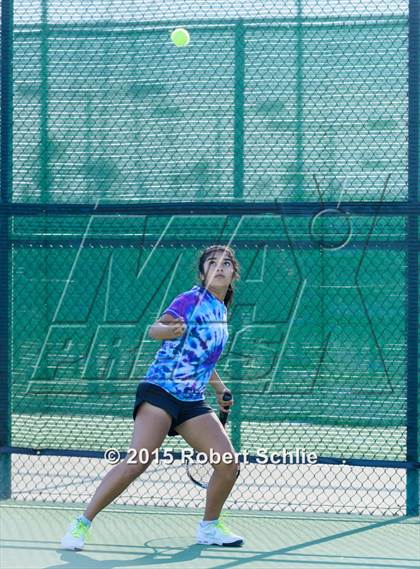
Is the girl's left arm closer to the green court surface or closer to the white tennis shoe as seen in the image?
the white tennis shoe

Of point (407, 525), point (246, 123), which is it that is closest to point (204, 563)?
point (407, 525)

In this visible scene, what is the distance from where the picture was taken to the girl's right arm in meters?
4.20

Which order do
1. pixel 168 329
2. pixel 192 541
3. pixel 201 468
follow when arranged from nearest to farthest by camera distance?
pixel 168 329 < pixel 192 541 < pixel 201 468

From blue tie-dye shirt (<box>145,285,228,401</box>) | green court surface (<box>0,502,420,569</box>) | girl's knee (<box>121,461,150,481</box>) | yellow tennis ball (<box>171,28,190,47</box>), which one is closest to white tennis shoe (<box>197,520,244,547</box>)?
green court surface (<box>0,502,420,569</box>)

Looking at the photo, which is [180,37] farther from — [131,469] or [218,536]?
[218,536]

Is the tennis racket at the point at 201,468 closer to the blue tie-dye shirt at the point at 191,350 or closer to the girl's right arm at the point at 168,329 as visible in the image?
the blue tie-dye shirt at the point at 191,350

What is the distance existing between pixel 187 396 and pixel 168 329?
0.39 metres

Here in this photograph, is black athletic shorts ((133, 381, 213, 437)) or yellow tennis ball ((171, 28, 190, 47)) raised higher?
yellow tennis ball ((171, 28, 190, 47))

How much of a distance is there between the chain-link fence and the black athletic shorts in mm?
942

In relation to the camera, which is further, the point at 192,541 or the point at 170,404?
the point at 192,541

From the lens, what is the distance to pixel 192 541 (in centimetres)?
→ 471

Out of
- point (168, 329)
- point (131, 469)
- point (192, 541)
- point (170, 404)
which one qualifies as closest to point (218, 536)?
point (192, 541)

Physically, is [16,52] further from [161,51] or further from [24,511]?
[24,511]

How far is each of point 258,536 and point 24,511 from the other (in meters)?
1.30
